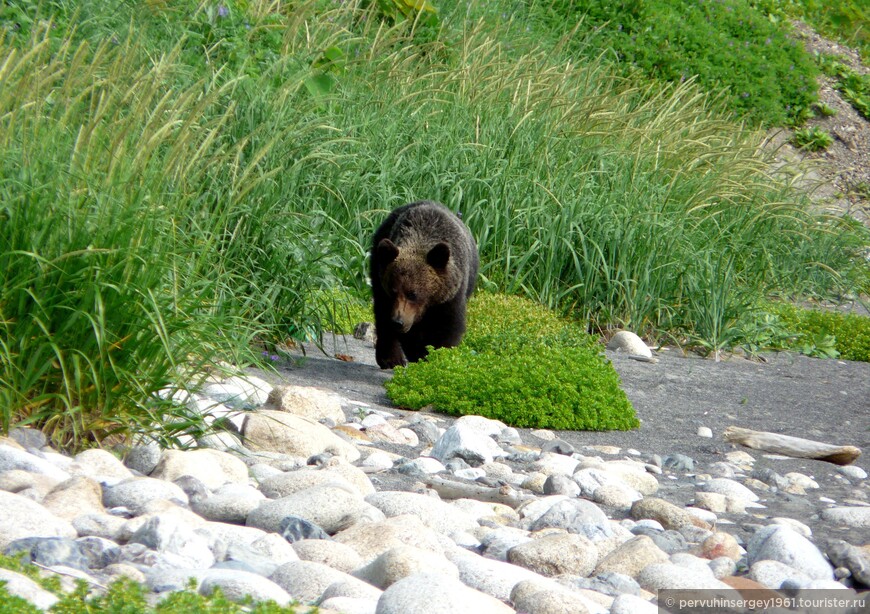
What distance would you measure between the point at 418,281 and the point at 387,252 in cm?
31

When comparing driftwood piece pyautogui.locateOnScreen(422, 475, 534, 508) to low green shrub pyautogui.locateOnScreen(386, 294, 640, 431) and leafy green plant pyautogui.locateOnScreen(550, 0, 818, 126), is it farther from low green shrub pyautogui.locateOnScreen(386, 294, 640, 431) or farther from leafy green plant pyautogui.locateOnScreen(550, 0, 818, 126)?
leafy green plant pyautogui.locateOnScreen(550, 0, 818, 126)

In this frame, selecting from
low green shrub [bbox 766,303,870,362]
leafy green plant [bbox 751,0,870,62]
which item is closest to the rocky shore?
low green shrub [bbox 766,303,870,362]

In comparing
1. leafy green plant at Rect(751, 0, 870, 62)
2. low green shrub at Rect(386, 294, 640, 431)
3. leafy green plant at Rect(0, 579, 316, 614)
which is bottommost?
low green shrub at Rect(386, 294, 640, 431)

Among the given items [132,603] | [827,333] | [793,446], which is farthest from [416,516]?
[827,333]

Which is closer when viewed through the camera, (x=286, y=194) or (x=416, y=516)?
(x=416, y=516)

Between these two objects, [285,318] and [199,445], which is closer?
[199,445]

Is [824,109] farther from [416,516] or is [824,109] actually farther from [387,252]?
[416,516]

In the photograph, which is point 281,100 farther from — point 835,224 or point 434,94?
point 835,224

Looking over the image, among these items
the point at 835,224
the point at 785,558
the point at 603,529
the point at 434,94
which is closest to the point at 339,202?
the point at 434,94

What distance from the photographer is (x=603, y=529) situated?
4.10 m

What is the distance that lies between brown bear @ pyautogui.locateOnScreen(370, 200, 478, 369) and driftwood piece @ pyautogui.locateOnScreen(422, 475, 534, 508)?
255 cm

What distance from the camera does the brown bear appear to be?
7.22 metres

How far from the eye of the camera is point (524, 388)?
6.34 meters

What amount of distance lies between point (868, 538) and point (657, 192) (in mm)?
6876
